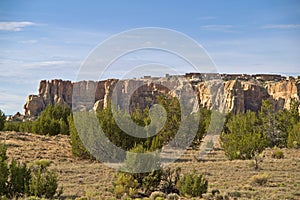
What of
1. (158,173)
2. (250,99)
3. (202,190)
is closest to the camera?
(202,190)

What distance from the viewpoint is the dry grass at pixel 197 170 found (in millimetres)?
14867

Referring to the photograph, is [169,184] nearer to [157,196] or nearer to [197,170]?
[157,196]

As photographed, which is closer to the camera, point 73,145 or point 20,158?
point 20,158

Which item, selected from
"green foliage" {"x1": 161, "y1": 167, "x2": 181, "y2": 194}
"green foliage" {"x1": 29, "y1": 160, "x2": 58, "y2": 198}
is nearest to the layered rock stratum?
"green foliage" {"x1": 161, "y1": 167, "x2": 181, "y2": 194}

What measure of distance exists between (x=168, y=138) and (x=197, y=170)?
420 inches

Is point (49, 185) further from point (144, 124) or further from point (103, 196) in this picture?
point (144, 124)

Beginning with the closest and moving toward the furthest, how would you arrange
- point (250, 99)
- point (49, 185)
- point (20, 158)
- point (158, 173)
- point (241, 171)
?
point (49, 185) → point (158, 173) → point (241, 171) → point (20, 158) → point (250, 99)

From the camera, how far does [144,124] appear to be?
2720 centimetres

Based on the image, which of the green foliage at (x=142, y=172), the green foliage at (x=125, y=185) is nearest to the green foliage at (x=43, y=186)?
the green foliage at (x=125, y=185)

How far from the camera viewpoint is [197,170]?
2038cm

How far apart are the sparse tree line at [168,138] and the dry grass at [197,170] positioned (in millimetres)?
985

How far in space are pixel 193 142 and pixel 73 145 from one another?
375 inches

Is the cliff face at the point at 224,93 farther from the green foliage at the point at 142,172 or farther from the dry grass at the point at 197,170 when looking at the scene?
the green foliage at the point at 142,172

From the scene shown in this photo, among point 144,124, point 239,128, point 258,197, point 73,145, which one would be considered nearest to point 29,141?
point 73,145
